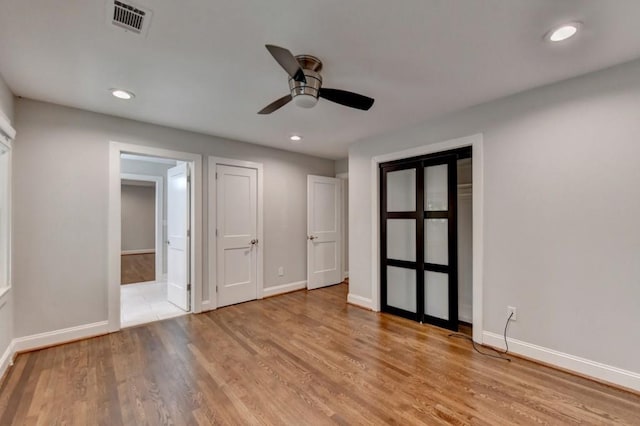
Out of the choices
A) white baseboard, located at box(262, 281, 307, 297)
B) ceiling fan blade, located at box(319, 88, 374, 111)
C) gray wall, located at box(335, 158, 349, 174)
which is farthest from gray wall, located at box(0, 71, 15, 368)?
gray wall, located at box(335, 158, 349, 174)

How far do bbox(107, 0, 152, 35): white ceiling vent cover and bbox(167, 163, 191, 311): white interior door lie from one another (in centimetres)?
238

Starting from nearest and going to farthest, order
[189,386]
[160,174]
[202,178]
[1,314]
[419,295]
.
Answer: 1. [189,386]
2. [1,314]
3. [419,295]
4. [202,178]
5. [160,174]

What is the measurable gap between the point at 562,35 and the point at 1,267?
466 cm

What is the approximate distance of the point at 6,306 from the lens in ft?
8.17

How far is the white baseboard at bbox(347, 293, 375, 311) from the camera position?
4.00 meters

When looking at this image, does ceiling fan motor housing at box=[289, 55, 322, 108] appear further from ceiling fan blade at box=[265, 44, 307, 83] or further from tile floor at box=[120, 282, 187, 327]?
tile floor at box=[120, 282, 187, 327]

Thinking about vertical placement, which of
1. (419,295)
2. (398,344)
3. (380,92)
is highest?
(380,92)

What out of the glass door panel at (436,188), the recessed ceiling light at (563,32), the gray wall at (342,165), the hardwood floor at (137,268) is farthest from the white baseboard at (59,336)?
the recessed ceiling light at (563,32)

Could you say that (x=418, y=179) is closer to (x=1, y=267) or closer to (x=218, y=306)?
Result: (x=218, y=306)

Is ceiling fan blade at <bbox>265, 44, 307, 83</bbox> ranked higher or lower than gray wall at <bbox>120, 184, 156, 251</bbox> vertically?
higher

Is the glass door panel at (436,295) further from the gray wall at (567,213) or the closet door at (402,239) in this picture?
the gray wall at (567,213)

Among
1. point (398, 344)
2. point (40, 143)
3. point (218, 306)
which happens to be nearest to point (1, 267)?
point (40, 143)

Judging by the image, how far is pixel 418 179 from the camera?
349 centimetres

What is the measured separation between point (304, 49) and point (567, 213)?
249 centimetres
